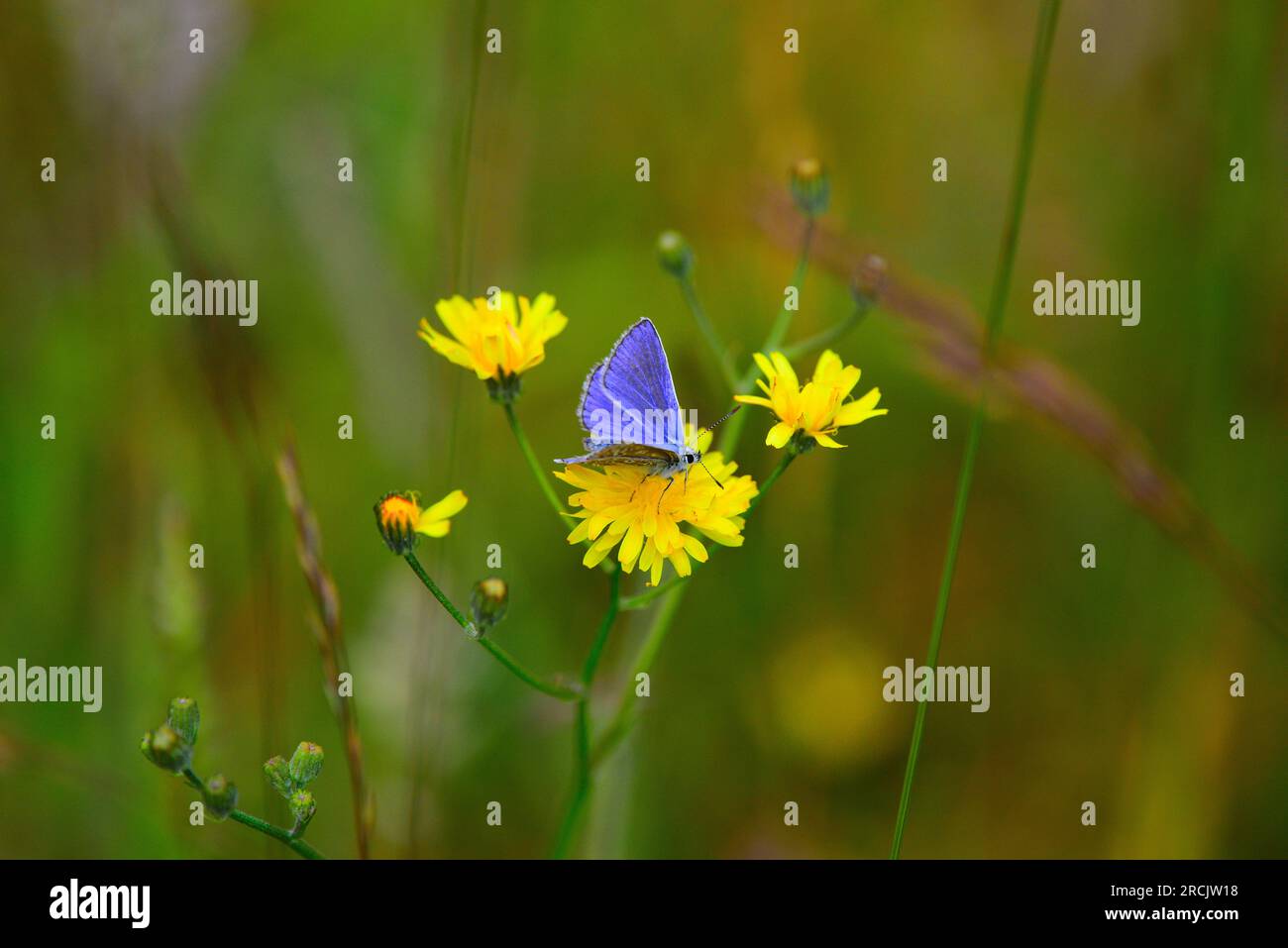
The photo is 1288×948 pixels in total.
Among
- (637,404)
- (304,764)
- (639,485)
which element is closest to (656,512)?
(639,485)

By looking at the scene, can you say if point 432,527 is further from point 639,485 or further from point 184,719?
point 184,719

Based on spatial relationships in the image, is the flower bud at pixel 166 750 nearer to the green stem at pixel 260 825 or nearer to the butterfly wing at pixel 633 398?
the green stem at pixel 260 825

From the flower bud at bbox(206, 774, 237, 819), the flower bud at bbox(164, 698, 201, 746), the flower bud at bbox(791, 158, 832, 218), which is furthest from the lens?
the flower bud at bbox(791, 158, 832, 218)

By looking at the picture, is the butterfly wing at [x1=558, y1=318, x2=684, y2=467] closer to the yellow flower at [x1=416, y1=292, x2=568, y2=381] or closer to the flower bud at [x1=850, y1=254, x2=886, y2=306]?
the yellow flower at [x1=416, y1=292, x2=568, y2=381]

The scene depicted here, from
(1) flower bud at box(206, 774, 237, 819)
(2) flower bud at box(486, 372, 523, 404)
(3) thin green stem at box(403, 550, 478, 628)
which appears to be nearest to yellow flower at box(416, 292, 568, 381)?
(2) flower bud at box(486, 372, 523, 404)
